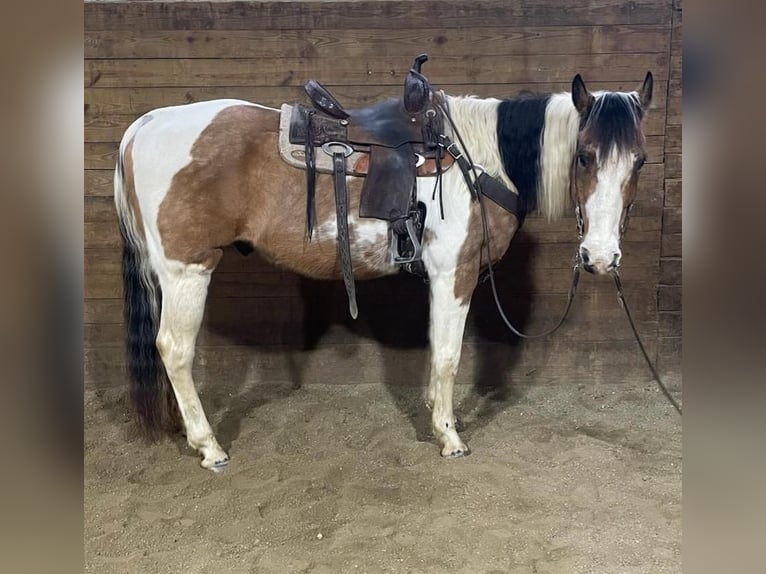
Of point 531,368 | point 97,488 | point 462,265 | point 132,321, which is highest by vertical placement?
point 462,265

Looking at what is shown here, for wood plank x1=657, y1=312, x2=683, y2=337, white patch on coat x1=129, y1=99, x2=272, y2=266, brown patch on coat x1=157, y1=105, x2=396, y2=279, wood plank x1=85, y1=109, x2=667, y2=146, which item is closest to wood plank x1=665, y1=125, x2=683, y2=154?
wood plank x1=657, y1=312, x2=683, y2=337

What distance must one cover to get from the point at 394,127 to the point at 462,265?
20.9 inches

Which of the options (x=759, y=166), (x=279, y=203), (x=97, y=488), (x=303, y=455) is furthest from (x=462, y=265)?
(x=97, y=488)

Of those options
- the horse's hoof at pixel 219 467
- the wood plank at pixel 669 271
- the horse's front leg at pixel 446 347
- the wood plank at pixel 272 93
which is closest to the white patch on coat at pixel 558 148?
the horse's front leg at pixel 446 347

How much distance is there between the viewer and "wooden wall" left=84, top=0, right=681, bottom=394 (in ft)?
7.45

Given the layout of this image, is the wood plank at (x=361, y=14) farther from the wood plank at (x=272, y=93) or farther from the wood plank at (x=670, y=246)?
the wood plank at (x=670, y=246)

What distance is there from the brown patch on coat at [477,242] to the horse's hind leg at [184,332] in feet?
2.76

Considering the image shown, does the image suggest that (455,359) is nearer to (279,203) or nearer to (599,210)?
(599,210)

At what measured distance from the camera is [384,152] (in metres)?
1.78

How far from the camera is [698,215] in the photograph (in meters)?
0.90

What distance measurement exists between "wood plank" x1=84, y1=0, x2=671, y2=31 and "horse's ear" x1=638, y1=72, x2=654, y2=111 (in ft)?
2.64

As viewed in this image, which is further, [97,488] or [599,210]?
[97,488]

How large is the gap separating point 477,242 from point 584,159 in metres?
0.44

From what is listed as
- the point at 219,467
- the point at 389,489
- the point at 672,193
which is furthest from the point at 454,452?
the point at 672,193
